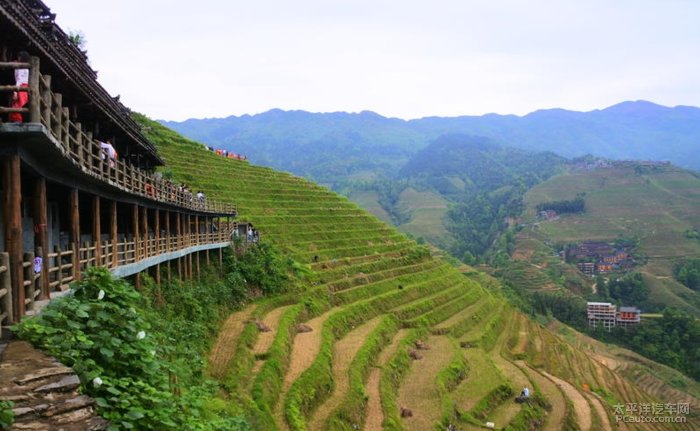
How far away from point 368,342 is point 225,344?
8.89 m

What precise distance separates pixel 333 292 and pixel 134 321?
2614 cm

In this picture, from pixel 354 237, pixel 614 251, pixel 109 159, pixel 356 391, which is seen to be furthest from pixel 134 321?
pixel 614 251

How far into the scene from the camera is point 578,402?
3122 centimetres

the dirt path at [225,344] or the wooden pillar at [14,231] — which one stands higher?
the wooden pillar at [14,231]

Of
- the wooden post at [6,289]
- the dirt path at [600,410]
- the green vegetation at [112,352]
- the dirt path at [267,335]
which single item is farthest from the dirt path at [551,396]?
the wooden post at [6,289]

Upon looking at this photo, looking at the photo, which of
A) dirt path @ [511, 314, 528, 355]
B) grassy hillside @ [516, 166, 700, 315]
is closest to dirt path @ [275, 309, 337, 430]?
dirt path @ [511, 314, 528, 355]

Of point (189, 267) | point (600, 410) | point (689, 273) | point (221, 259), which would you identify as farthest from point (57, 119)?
point (689, 273)

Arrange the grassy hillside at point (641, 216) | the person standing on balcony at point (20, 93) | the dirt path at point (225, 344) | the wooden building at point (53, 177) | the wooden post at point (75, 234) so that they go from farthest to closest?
1. the grassy hillside at point (641, 216)
2. the dirt path at point (225, 344)
3. the wooden post at point (75, 234)
4. the person standing on balcony at point (20, 93)
5. the wooden building at point (53, 177)

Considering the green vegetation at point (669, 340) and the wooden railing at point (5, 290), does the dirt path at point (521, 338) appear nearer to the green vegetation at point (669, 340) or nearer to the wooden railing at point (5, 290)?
the green vegetation at point (669, 340)

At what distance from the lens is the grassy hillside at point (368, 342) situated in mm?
19531

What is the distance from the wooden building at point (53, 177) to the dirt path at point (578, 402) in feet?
73.8

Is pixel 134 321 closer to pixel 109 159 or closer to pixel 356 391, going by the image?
pixel 109 159

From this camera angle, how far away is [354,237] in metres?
47.1

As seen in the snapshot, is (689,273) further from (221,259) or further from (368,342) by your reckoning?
(221,259)
